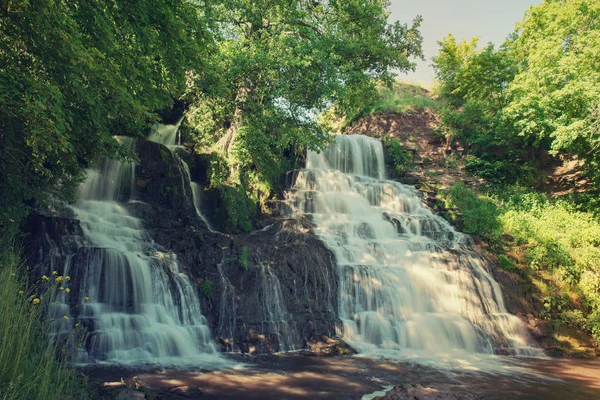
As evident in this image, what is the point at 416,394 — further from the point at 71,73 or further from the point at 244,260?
the point at 71,73

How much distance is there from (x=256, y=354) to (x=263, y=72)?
10755 mm

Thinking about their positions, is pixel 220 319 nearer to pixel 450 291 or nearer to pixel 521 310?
pixel 450 291

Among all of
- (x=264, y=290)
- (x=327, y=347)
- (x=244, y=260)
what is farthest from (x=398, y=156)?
(x=327, y=347)

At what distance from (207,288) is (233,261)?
1.33 metres

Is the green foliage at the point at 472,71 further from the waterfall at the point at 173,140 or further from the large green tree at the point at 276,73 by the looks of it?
the waterfall at the point at 173,140

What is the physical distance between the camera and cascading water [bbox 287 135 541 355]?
12281 millimetres

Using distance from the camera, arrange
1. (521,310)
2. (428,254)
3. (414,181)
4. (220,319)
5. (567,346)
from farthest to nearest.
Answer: (414,181) < (428,254) < (521,310) < (567,346) < (220,319)

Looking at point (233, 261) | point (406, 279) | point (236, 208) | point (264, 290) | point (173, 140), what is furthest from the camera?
point (173, 140)

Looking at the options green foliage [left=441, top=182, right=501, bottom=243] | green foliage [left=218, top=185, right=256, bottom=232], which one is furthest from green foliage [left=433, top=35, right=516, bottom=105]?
green foliage [left=218, top=185, right=256, bottom=232]

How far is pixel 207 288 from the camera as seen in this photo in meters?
11.5

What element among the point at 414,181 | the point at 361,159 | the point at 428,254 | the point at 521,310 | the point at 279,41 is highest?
the point at 279,41

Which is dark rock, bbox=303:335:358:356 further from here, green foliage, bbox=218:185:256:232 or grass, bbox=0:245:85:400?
grass, bbox=0:245:85:400

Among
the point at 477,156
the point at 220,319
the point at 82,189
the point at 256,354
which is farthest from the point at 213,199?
the point at 477,156

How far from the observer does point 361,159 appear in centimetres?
2494
